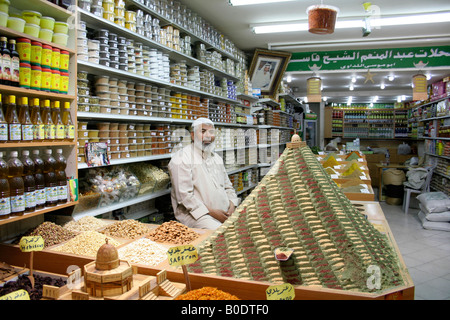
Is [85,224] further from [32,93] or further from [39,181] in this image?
[32,93]

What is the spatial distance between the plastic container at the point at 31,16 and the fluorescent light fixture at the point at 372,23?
13.2 feet

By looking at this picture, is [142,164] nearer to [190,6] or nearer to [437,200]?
[190,6]

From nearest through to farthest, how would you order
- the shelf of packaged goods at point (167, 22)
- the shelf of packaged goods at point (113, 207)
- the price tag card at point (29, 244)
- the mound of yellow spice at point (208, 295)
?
1. the mound of yellow spice at point (208, 295)
2. the price tag card at point (29, 244)
3. the shelf of packaged goods at point (113, 207)
4. the shelf of packaged goods at point (167, 22)

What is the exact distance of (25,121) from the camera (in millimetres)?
2035

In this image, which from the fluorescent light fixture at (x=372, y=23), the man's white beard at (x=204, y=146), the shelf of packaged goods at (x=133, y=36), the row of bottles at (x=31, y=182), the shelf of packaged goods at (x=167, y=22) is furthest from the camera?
the fluorescent light fixture at (x=372, y=23)

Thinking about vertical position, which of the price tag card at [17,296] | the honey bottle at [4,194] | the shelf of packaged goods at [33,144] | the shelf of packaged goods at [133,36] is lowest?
the price tag card at [17,296]

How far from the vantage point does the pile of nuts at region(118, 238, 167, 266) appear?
181 centimetres

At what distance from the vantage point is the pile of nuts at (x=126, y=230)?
7.69 ft

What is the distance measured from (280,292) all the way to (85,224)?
1.76m

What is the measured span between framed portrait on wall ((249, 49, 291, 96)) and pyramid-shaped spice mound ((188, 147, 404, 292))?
5.74m

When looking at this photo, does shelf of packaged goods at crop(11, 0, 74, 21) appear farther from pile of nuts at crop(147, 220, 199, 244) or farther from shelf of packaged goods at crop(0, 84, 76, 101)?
pile of nuts at crop(147, 220, 199, 244)

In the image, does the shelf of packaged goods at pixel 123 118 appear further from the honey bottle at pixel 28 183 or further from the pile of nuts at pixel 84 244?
the pile of nuts at pixel 84 244

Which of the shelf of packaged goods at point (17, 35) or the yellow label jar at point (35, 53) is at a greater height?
the shelf of packaged goods at point (17, 35)

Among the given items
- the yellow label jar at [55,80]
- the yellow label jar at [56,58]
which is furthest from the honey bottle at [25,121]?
the yellow label jar at [56,58]
